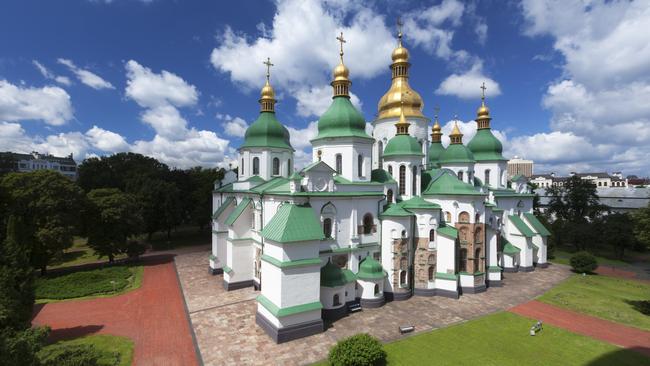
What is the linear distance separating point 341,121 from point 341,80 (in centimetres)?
354

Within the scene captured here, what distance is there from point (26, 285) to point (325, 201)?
615 inches

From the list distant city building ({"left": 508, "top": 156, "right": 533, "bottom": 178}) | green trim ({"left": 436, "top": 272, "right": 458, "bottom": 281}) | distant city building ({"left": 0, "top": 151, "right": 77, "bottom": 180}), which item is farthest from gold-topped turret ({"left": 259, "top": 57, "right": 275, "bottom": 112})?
distant city building ({"left": 508, "top": 156, "right": 533, "bottom": 178})

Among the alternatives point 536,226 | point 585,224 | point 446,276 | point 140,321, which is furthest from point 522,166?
point 140,321

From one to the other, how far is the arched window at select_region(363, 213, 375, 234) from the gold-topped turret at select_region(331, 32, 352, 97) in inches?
384

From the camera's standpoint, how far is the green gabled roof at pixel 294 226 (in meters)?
16.2

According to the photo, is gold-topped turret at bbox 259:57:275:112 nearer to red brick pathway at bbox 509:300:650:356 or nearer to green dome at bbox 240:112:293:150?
green dome at bbox 240:112:293:150

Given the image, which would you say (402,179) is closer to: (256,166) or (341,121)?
(341,121)

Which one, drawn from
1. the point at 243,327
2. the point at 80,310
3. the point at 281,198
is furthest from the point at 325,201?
the point at 80,310

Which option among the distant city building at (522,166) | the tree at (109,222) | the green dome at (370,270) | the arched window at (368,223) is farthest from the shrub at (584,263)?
the distant city building at (522,166)

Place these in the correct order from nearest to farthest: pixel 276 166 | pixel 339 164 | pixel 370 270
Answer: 1. pixel 370 270
2. pixel 339 164
3. pixel 276 166

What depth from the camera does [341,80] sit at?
23.0 metres

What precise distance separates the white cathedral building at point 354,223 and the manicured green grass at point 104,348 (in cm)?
671

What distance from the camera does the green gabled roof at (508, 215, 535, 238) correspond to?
29.2m

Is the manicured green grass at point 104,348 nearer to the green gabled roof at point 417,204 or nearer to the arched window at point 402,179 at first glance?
the green gabled roof at point 417,204
